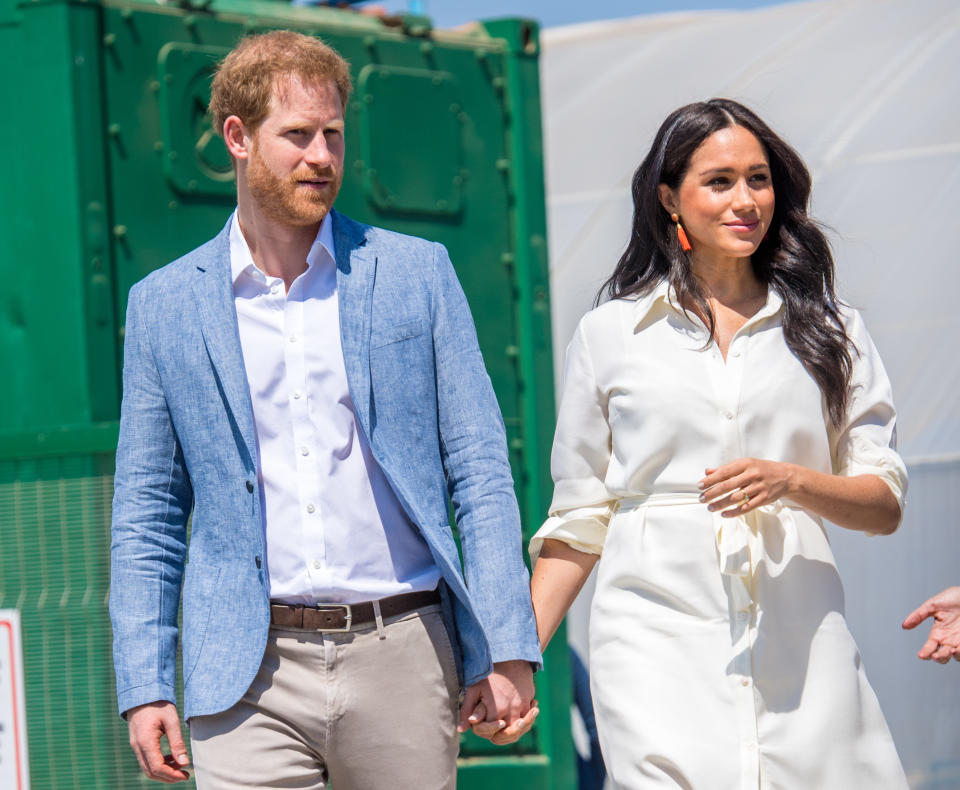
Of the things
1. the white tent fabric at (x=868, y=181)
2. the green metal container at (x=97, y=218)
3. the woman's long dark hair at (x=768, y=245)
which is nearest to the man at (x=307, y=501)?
the woman's long dark hair at (x=768, y=245)

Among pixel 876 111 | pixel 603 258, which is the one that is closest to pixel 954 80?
pixel 876 111

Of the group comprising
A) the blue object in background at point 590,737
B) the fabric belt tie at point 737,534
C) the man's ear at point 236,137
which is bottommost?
the blue object in background at point 590,737

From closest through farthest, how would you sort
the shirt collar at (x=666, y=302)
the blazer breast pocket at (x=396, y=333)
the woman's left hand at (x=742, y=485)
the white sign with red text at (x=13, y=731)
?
1. the woman's left hand at (x=742, y=485)
2. the blazer breast pocket at (x=396, y=333)
3. the shirt collar at (x=666, y=302)
4. the white sign with red text at (x=13, y=731)

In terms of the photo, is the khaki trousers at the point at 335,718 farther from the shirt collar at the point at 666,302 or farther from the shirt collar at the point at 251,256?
the shirt collar at the point at 666,302

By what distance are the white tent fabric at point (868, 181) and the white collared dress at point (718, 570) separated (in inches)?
154

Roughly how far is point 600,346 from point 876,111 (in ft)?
31.0

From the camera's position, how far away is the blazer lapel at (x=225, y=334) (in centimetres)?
293

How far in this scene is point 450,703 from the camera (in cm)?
299

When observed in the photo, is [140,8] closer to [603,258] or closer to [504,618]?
[504,618]

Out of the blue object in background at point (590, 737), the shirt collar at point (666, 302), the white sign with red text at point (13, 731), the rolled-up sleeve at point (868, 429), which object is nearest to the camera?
the rolled-up sleeve at point (868, 429)

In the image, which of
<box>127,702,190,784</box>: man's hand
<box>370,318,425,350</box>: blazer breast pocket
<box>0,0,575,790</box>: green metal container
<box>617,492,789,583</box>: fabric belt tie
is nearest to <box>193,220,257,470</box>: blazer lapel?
<box>370,318,425,350</box>: blazer breast pocket

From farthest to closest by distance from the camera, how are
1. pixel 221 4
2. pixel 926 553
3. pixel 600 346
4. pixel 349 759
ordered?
pixel 926 553
pixel 221 4
pixel 600 346
pixel 349 759

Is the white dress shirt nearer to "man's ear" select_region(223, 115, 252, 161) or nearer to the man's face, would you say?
the man's face

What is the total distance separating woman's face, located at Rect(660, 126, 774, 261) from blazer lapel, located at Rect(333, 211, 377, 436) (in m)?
0.66
